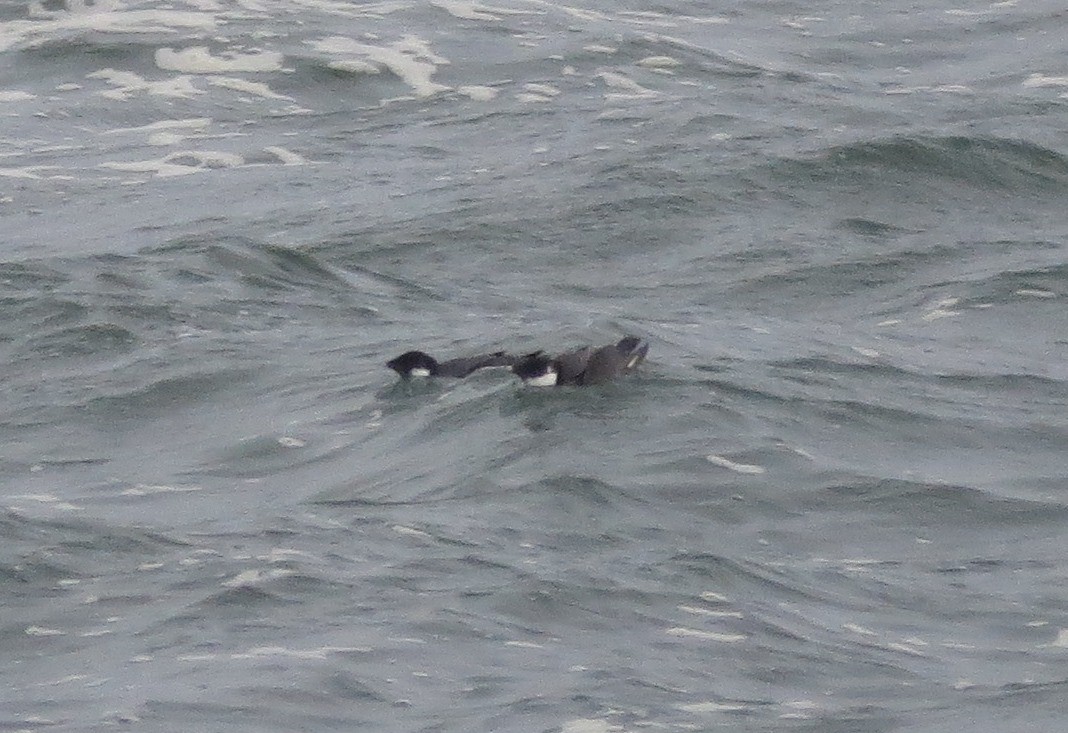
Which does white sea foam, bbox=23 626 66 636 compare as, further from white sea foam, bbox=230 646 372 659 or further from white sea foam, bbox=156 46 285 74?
white sea foam, bbox=156 46 285 74

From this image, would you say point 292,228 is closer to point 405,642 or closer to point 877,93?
point 877,93

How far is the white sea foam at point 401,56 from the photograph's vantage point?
19.5 m

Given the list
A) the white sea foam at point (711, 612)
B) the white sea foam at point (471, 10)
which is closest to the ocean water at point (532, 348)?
the white sea foam at point (711, 612)

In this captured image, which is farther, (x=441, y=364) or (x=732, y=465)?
(x=441, y=364)

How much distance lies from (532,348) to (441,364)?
97 centimetres

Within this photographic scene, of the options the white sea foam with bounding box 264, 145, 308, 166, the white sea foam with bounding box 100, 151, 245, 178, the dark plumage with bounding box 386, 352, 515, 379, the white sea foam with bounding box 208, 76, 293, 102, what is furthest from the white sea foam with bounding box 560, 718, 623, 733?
the white sea foam with bounding box 208, 76, 293, 102

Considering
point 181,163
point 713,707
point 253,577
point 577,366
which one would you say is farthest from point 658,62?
point 713,707

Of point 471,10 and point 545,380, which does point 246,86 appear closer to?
point 471,10

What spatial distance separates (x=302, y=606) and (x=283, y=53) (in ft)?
38.4

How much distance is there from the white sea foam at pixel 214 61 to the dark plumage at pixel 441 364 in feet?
26.5

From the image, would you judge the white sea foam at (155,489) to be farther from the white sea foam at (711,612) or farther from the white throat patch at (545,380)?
the white sea foam at (711,612)

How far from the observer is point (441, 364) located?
39.9 ft

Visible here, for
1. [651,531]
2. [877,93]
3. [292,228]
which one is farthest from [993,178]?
[651,531]

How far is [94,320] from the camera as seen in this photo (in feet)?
44.4
